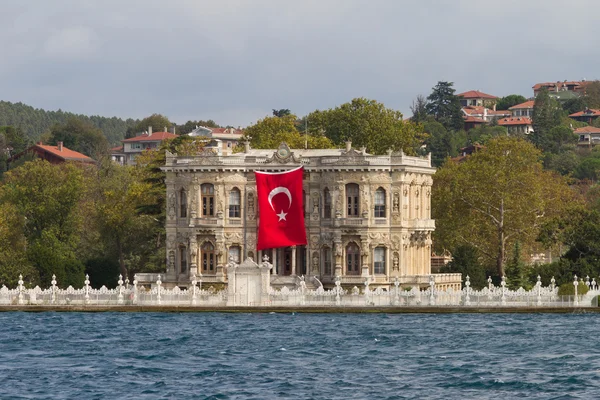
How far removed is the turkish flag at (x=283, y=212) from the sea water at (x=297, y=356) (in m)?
10.1

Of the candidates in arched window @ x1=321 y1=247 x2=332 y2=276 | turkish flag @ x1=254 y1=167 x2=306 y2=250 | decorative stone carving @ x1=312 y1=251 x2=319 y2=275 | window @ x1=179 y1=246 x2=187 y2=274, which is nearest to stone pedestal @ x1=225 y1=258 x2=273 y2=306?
turkish flag @ x1=254 y1=167 x2=306 y2=250

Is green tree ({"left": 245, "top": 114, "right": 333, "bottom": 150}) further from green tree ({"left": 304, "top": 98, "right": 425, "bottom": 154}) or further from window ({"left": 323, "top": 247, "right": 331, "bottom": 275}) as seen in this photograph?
window ({"left": 323, "top": 247, "right": 331, "bottom": 275})

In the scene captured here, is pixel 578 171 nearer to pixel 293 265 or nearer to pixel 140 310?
pixel 293 265

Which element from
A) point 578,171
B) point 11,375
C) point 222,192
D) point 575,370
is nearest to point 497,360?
point 575,370

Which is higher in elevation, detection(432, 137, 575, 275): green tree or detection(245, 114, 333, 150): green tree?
detection(245, 114, 333, 150): green tree

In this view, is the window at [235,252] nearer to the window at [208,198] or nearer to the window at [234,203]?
the window at [234,203]

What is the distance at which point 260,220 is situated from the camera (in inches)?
3900

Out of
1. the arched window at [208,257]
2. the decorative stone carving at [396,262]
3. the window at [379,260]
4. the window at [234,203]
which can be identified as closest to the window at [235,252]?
the arched window at [208,257]

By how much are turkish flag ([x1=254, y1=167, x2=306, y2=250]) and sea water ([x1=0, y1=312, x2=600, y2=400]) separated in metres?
10.1

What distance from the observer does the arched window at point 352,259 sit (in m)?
98.1

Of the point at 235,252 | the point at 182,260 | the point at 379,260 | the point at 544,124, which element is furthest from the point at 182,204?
the point at 544,124

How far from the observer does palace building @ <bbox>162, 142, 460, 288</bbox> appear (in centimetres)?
9794

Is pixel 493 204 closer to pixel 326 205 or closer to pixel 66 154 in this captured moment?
pixel 326 205

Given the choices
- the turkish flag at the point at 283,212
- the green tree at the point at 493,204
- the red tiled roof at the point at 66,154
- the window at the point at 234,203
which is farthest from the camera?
the red tiled roof at the point at 66,154
